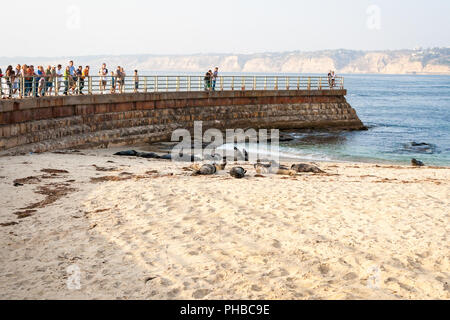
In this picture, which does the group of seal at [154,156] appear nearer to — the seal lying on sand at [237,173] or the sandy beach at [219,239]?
the seal lying on sand at [237,173]

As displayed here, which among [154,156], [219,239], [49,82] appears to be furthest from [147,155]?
[219,239]

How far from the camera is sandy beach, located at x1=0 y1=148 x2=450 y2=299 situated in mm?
6344

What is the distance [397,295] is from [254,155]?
1642cm

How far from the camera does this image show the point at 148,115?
25.6 metres

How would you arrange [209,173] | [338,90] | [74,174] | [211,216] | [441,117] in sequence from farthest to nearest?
[441,117], [338,90], [209,173], [74,174], [211,216]

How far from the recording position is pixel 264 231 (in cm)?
852

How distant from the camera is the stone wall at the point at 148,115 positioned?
18.5m

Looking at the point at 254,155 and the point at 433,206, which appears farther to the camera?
the point at 254,155

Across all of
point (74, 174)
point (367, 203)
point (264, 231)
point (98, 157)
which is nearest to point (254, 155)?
point (98, 157)

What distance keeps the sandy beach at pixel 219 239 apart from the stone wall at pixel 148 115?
541cm

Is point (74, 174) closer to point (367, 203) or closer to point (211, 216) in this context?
point (211, 216)

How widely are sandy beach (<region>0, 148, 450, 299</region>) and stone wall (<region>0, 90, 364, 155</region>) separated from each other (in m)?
5.41

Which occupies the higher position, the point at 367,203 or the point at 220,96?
the point at 220,96

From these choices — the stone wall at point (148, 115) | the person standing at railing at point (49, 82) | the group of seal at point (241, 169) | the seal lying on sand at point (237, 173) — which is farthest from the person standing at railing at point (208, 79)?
the seal lying on sand at point (237, 173)
